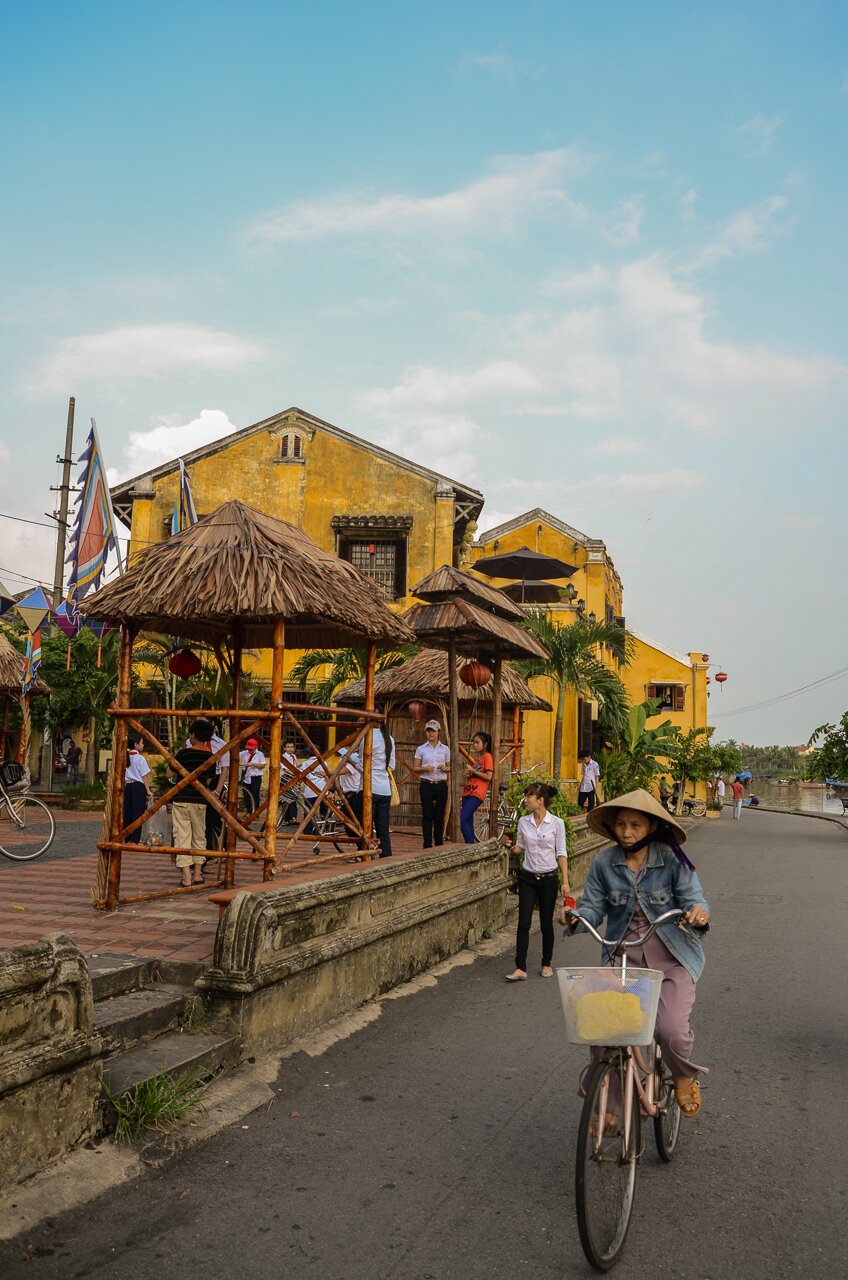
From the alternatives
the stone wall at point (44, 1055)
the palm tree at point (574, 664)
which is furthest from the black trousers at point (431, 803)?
the palm tree at point (574, 664)

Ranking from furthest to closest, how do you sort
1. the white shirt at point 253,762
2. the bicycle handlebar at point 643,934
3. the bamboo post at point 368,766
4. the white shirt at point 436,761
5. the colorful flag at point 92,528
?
1. the colorful flag at point 92,528
2. the white shirt at point 253,762
3. the white shirt at point 436,761
4. the bamboo post at point 368,766
5. the bicycle handlebar at point 643,934

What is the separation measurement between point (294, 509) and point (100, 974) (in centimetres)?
2231

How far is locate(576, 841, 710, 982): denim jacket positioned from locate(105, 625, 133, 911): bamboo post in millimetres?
4137

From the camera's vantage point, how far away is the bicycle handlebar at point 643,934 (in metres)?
4.41

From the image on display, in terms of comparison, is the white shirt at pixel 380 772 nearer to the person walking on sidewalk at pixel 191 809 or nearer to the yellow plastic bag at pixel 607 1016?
the person walking on sidewalk at pixel 191 809

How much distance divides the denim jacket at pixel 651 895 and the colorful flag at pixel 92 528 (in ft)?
43.1

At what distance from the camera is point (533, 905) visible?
29.6 feet

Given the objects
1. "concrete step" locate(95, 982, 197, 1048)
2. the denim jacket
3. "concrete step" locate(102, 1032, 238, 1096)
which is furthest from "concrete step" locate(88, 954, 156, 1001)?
the denim jacket

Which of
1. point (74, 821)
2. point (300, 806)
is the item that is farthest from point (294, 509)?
point (300, 806)

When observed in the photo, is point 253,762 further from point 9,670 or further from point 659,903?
point 659,903

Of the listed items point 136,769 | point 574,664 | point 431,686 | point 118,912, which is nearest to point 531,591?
point 574,664

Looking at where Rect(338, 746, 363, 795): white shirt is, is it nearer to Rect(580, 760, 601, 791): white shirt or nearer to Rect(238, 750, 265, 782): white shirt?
Rect(238, 750, 265, 782): white shirt

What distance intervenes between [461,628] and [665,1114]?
691 centimetres

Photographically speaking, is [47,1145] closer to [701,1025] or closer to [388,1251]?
[388,1251]
